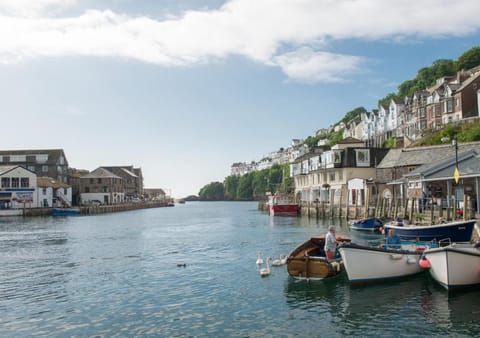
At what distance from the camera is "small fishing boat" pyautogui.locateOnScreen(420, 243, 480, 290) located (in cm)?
1830

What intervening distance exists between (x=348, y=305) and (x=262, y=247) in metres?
17.5

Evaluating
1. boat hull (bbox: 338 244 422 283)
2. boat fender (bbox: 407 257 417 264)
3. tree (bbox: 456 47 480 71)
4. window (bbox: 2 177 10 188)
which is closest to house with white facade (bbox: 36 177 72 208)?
window (bbox: 2 177 10 188)

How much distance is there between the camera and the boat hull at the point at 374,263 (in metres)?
20.5

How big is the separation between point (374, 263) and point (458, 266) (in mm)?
3729

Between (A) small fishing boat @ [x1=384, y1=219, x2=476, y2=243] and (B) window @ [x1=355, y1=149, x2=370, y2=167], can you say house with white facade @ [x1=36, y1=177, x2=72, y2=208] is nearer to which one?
(B) window @ [x1=355, y1=149, x2=370, y2=167]

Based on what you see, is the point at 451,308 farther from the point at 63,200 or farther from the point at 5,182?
the point at 63,200

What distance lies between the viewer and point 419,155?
55.0m

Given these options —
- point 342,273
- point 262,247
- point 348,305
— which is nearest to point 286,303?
point 348,305

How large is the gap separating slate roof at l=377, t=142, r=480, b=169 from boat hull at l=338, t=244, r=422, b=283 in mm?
30406

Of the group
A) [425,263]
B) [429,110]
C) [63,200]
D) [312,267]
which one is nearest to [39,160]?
[63,200]

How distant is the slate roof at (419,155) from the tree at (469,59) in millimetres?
61006

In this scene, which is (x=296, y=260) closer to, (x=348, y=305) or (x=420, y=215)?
(x=348, y=305)

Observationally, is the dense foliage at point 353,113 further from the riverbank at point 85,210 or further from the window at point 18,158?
the window at point 18,158

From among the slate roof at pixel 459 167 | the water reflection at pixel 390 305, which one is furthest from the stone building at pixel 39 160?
the water reflection at pixel 390 305
